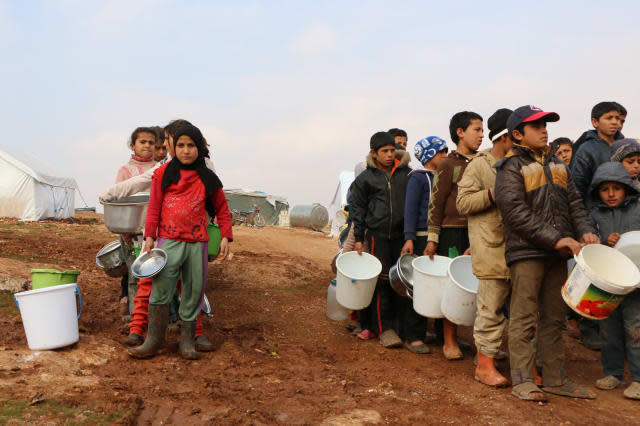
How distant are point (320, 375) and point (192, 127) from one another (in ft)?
6.75

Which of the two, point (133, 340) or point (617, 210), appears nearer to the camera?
point (617, 210)

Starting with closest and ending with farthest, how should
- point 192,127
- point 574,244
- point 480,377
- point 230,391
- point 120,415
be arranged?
point 120,415
point 574,244
point 230,391
point 480,377
point 192,127

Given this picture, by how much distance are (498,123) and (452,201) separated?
0.72m

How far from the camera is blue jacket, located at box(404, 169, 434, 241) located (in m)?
4.44

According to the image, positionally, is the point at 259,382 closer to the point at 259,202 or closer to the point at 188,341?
the point at 188,341

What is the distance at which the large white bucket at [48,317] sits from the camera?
3.55m

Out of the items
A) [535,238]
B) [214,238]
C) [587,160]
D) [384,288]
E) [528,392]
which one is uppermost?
[587,160]

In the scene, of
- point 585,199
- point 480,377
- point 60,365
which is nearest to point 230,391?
point 60,365

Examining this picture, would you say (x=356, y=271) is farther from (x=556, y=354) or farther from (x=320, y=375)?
(x=556, y=354)

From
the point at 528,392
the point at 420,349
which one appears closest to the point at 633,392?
the point at 528,392

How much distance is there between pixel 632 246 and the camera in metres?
3.44

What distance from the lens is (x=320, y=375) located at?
366cm

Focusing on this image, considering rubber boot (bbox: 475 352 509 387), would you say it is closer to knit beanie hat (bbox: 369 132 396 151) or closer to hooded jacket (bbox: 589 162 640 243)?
hooded jacket (bbox: 589 162 640 243)

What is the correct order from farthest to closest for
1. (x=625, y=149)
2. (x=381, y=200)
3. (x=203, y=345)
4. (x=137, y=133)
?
(x=137, y=133) → (x=381, y=200) → (x=203, y=345) → (x=625, y=149)
